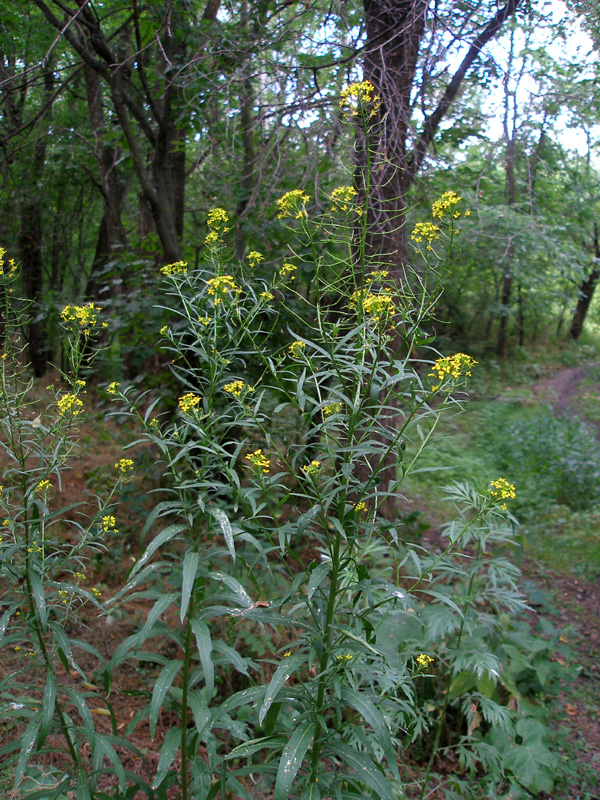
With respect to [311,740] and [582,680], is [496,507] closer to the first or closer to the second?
[311,740]

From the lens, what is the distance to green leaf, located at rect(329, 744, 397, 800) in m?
1.45

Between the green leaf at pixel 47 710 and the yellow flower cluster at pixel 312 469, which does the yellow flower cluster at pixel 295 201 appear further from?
the green leaf at pixel 47 710

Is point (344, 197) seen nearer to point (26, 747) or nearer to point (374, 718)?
point (374, 718)

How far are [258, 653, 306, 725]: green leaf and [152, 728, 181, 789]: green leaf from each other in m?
0.39

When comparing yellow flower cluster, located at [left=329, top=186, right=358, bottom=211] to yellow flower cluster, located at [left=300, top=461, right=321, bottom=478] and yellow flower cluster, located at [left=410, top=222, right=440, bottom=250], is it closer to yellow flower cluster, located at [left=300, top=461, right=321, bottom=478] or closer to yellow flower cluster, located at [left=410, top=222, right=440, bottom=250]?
yellow flower cluster, located at [left=410, top=222, right=440, bottom=250]

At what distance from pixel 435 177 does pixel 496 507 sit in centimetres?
325

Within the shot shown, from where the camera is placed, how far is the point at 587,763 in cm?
312

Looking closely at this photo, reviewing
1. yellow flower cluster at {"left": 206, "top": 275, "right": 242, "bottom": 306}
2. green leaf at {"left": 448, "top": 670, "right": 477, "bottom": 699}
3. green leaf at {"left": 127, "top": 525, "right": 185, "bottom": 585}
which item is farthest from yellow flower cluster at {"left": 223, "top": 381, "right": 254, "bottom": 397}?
green leaf at {"left": 448, "top": 670, "right": 477, "bottom": 699}

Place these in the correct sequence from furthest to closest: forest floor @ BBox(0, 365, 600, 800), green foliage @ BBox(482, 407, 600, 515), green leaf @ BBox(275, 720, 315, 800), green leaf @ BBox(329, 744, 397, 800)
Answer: green foliage @ BBox(482, 407, 600, 515) < forest floor @ BBox(0, 365, 600, 800) < green leaf @ BBox(329, 744, 397, 800) < green leaf @ BBox(275, 720, 315, 800)

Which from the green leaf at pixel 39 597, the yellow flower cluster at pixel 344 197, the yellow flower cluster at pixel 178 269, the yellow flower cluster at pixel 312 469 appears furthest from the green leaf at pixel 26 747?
the yellow flower cluster at pixel 344 197

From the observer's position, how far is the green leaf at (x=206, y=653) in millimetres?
1411

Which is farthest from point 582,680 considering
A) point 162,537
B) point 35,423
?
point 35,423

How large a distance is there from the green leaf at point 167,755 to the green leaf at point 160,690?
14 cm

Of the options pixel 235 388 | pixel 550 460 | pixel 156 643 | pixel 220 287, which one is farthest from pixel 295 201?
pixel 550 460
